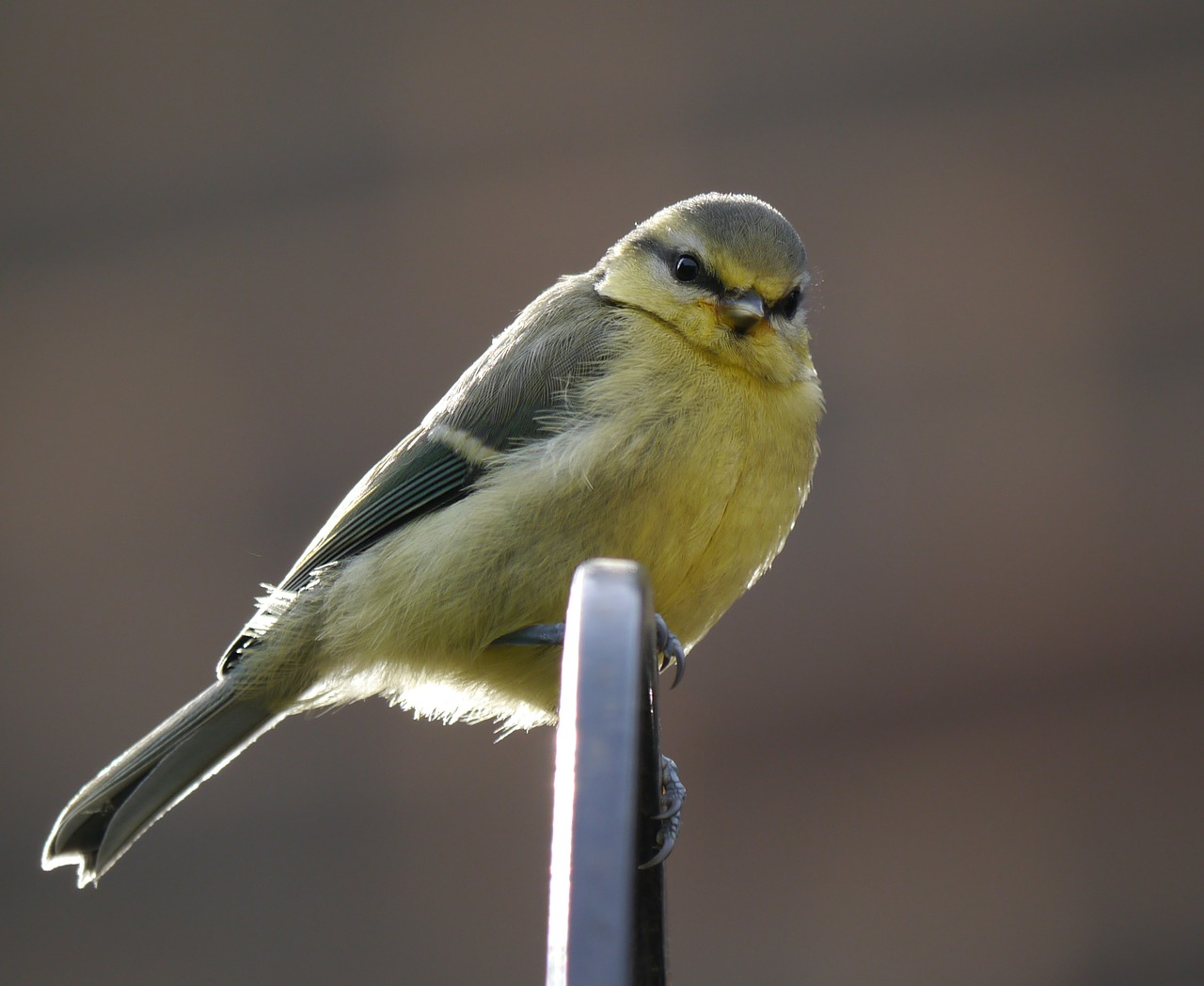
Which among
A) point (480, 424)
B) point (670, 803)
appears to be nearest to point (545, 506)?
point (480, 424)

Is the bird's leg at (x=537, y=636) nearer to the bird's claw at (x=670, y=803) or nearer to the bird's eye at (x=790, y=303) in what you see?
the bird's claw at (x=670, y=803)

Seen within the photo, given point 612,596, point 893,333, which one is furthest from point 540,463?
point 893,333

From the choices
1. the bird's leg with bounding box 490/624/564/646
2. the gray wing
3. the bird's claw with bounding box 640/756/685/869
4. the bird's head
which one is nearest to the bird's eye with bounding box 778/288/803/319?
the bird's head

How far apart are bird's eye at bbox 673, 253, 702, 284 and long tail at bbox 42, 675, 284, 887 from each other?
3.69ft

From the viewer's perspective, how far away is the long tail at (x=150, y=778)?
2570 millimetres

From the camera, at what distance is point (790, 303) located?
2.69 metres

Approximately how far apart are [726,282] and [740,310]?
10 centimetres

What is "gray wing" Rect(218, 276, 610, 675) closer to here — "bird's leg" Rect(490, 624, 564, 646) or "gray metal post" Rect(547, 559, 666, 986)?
"bird's leg" Rect(490, 624, 564, 646)

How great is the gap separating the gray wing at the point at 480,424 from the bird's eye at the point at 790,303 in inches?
13.0

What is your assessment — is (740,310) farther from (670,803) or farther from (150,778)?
(150,778)

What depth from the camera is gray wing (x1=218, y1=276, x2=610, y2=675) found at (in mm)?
2525

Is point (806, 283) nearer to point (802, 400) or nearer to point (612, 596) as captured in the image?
point (802, 400)

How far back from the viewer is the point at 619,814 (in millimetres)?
1040

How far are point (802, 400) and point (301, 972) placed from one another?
300 cm
